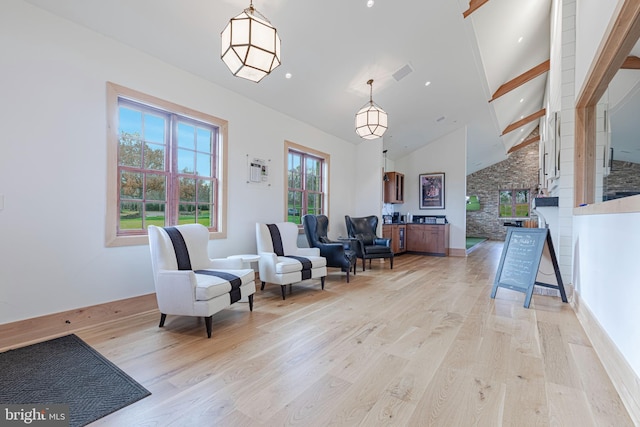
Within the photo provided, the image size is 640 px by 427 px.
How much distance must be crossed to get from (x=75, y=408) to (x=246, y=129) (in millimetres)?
3560

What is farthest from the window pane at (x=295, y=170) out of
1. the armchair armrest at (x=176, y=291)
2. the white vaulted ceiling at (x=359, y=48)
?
the armchair armrest at (x=176, y=291)

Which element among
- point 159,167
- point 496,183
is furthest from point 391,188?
point 496,183

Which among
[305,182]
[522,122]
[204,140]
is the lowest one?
[305,182]

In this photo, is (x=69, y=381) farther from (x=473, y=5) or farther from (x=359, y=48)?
(x=473, y=5)

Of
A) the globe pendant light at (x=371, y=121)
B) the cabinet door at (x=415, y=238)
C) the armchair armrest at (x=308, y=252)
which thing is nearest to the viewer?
the globe pendant light at (x=371, y=121)

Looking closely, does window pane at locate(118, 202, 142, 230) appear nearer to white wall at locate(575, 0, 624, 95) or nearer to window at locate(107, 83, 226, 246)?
window at locate(107, 83, 226, 246)

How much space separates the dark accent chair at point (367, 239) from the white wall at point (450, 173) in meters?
2.79

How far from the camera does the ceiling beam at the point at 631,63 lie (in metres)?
1.98

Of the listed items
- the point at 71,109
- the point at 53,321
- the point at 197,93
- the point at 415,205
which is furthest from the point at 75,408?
the point at 415,205

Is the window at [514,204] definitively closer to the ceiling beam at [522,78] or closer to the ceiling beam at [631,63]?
the ceiling beam at [522,78]

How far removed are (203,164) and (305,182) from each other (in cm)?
223

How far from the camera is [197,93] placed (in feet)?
11.9

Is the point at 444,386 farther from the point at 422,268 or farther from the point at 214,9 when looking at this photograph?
the point at 422,268

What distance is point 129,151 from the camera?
10.2 ft
